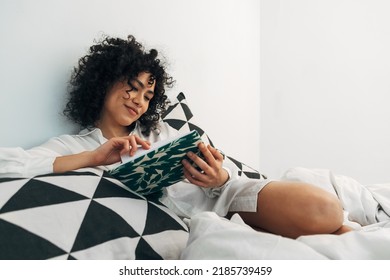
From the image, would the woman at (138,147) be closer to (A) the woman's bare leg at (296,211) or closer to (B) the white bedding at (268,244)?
(A) the woman's bare leg at (296,211)

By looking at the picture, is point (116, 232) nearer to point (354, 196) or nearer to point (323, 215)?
point (323, 215)

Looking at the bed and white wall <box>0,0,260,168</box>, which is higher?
white wall <box>0,0,260,168</box>

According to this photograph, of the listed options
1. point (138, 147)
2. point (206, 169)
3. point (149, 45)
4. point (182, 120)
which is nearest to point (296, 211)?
point (206, 169)

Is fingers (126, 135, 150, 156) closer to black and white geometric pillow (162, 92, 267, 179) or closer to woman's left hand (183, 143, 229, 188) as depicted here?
woman's left hand (183, 143, 229, 188)

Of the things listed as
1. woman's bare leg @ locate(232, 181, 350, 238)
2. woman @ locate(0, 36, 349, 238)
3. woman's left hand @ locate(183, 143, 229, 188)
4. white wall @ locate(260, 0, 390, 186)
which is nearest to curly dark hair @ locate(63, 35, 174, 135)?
woman @ locate(0, 36, 349, 238)

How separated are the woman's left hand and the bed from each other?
3.9 inches


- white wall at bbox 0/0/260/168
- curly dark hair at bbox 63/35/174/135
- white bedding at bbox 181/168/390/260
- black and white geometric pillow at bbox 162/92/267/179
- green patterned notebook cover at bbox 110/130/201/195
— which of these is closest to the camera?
white bedding at bbox 181/168/390/260

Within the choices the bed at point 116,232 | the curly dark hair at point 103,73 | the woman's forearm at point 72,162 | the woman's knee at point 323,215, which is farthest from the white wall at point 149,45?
Answer: the woman's knee at point 323,215

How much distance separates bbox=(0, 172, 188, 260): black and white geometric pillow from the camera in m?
0.44

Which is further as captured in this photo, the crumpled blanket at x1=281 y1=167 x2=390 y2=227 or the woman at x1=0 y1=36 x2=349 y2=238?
the crumpled blanket at x1=281 y1=167 x2=390 y2=227

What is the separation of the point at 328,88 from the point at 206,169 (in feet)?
3.79

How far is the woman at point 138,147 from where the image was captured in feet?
2.03

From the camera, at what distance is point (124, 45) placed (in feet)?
3.22
